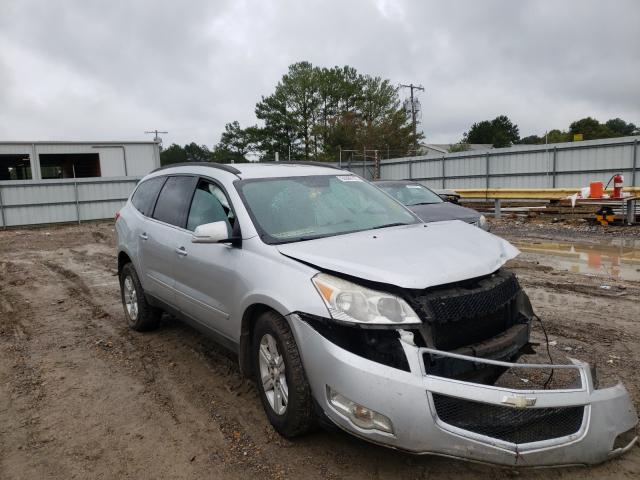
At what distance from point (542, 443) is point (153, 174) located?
4.70m

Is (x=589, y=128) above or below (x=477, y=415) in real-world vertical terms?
above

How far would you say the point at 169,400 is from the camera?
3.88 m

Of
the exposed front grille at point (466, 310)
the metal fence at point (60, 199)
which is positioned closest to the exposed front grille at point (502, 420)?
the exposed front grille at point (466, 310)

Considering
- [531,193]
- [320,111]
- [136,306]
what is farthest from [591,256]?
[320,111]

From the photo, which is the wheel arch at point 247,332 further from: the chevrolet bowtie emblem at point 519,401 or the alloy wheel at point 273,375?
the chevrolet bowtie emblem at point 519,401

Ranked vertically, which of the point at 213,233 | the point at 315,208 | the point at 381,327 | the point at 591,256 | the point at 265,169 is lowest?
the point at 591,256

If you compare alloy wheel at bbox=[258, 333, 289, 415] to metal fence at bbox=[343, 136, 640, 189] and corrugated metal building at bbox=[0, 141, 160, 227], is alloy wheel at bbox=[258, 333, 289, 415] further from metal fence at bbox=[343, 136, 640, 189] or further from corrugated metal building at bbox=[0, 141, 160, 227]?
corrugated metal building at bbox=[0, 141, 160, 227]

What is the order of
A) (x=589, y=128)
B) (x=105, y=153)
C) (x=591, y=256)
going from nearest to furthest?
(x=591, y=256) < (x=105, y=153) < (x=589, y=128)

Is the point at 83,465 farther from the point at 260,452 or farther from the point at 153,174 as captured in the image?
the point at 153,174

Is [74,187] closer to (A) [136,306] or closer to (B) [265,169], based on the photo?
(A) [136,306]

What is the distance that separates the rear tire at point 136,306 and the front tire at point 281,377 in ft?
7.98

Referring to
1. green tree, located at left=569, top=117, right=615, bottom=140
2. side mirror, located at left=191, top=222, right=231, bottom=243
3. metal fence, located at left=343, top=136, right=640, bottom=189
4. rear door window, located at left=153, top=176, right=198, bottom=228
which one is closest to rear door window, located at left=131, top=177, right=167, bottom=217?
rear door window, located at left=153, top=176, right=198, bottom=228

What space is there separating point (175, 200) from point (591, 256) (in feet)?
26.2

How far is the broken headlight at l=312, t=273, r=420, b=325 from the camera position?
266cm
